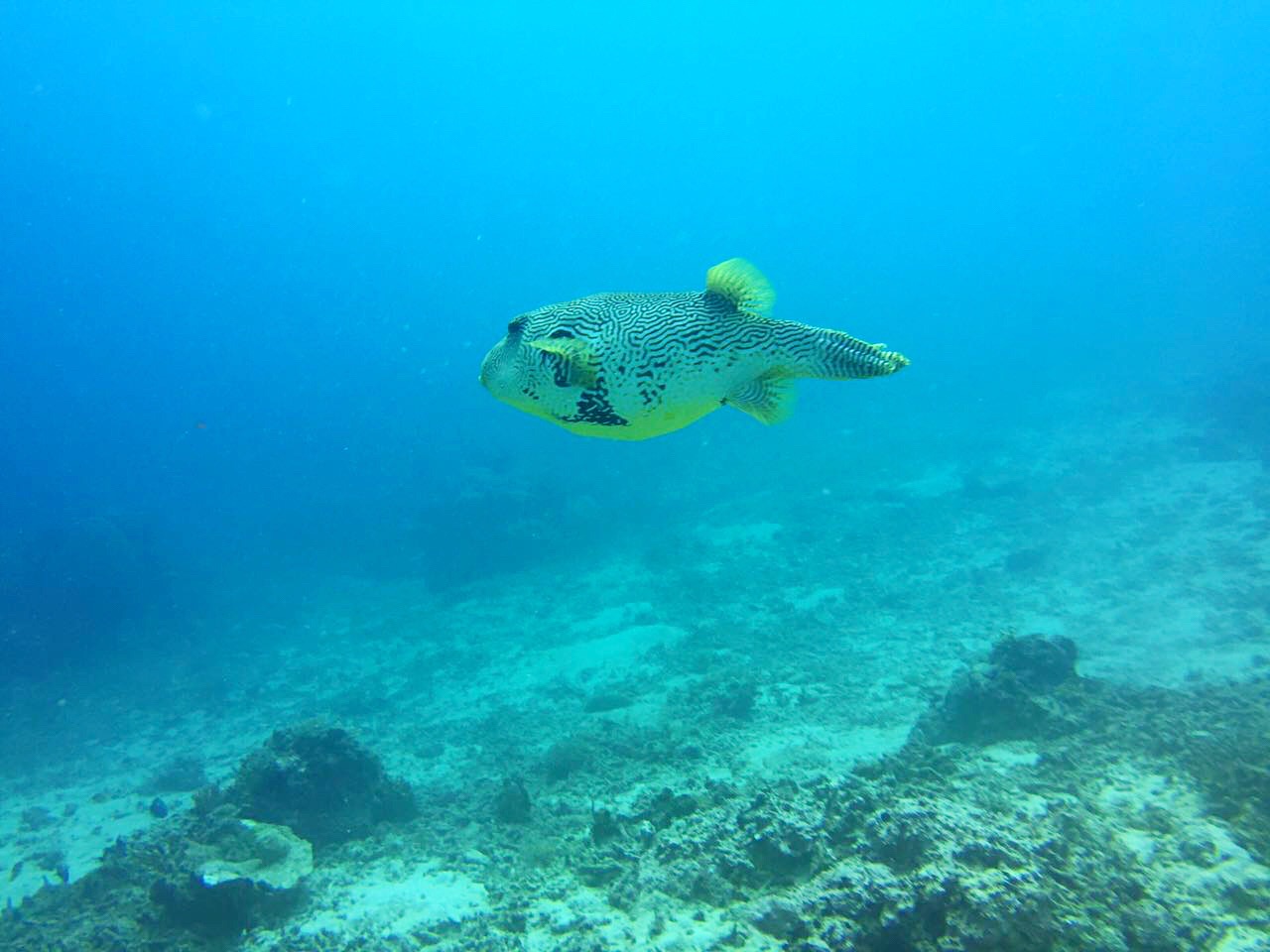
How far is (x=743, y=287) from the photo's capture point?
3.44 m

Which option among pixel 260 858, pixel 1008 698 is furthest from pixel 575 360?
pixel 1008 698

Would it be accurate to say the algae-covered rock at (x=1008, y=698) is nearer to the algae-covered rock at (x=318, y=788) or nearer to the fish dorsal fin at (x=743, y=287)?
the fish dorsal fin at (x=743, y=287)

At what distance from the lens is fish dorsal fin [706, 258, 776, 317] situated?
3.39m

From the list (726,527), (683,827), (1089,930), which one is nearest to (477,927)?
(683,827)

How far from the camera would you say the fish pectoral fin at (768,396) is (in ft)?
11.3

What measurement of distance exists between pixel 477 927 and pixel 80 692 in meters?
24.3

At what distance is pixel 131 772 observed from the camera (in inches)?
595

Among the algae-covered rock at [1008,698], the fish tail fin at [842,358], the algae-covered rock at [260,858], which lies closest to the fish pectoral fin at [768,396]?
the fish tail fin at [842,358]

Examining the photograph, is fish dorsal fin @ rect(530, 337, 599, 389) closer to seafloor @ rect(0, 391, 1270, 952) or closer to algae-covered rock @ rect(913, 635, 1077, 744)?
seafloor @ rect(0, 391, 1270, 952)

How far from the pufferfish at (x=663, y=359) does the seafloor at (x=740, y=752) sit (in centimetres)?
311

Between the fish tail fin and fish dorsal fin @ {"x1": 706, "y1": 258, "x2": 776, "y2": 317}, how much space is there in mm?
300

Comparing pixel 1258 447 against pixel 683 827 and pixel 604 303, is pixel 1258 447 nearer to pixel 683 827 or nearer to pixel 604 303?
pixel 683 827

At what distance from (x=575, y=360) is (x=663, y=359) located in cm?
44

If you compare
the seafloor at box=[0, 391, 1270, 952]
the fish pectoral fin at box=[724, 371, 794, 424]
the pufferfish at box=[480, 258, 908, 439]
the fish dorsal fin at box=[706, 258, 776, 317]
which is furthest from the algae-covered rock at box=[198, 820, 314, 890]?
the fish dorsal fin at box=[706, 258, 776, 317]
